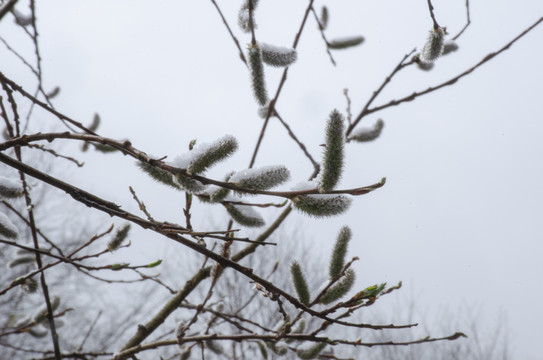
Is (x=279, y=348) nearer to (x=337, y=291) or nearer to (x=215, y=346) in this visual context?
(x=215, y=346)

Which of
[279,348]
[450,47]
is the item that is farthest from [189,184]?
[450,47]

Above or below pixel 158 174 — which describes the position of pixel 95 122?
above

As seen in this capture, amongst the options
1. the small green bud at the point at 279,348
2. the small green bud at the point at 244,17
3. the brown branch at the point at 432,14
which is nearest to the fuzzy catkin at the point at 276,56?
the small green bud at the point at 244,17

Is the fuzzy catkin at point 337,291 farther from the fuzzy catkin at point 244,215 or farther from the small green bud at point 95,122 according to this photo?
the small green bud at point 95,122

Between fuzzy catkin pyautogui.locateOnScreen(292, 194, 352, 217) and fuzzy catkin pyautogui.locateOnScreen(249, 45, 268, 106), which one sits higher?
fuzzy catkin pyautogui.locateOnScreen(249, 45, 268, 106)

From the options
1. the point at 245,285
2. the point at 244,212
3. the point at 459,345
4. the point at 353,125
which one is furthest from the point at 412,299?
the point at 244,212

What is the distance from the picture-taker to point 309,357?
195 cm

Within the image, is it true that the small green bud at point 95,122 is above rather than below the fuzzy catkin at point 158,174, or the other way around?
above

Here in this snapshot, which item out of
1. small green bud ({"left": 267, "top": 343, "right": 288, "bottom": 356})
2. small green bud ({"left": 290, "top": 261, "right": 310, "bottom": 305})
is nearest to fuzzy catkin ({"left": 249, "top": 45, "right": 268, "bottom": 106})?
small green bud ({"left": 290, "top": 261, "right": 310, "bottom": 305})

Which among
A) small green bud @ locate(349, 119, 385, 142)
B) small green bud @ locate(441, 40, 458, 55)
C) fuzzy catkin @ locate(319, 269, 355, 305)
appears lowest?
fuzzy catkin @ locate(319, 269, 355, 305)

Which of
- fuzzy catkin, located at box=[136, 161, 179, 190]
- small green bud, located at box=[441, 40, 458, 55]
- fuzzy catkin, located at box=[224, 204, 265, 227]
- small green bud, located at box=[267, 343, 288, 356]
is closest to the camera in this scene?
fuzzy catkin, located at box=[136, 161, 179, 190]

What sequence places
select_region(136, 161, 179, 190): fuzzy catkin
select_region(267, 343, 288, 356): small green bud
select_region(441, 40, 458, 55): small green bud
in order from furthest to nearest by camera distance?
select_region(441, 40, 458, 55): small green bud < select_region(267, 343, 288, 356): small green bud < select_region(136, 161, 179, 190): fuzzy catkin

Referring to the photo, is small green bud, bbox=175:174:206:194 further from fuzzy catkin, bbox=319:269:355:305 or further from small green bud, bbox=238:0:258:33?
small green bud, bbox=238:0:258:33

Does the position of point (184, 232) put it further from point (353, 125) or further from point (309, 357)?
Result: point (353, 125)
